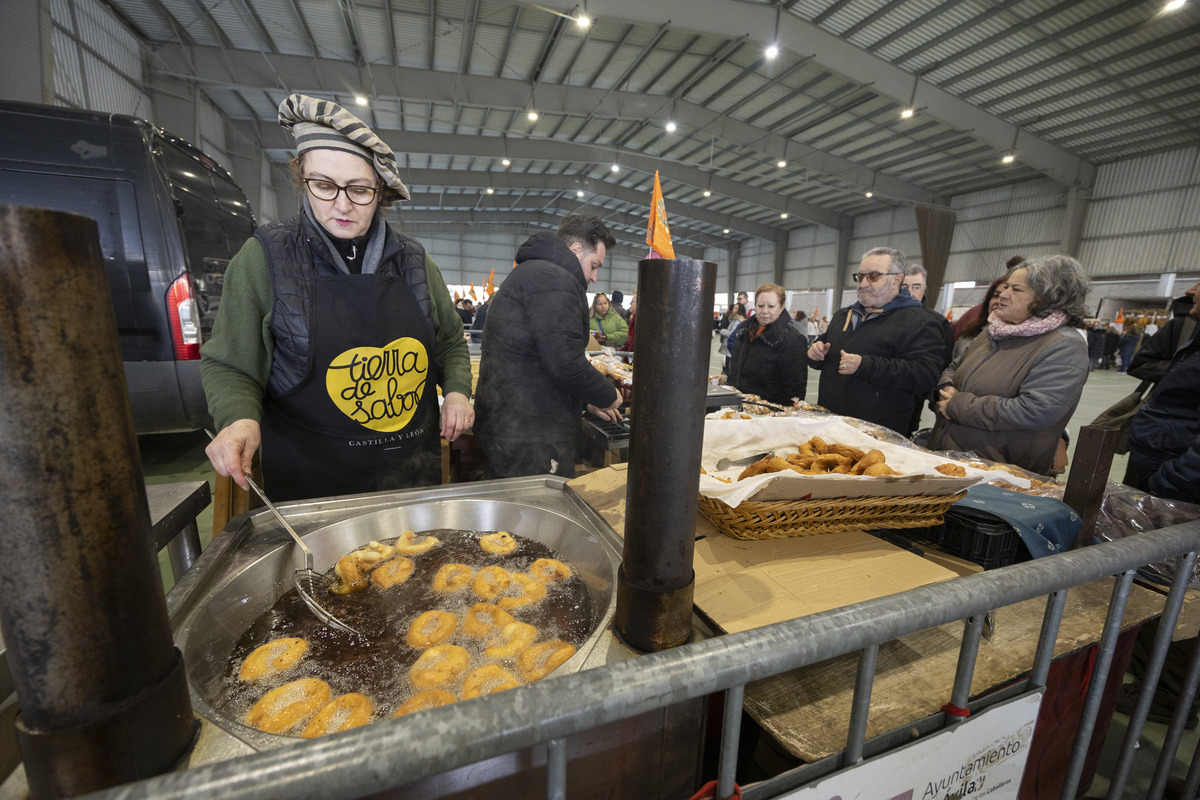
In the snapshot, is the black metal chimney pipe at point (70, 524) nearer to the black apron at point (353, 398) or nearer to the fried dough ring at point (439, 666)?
the fried dough ring at point (439, 666)

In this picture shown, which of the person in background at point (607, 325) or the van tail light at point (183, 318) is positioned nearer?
the van tail light at point (183, 318)

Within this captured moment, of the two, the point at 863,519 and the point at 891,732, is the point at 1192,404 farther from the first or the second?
the point at 891,732

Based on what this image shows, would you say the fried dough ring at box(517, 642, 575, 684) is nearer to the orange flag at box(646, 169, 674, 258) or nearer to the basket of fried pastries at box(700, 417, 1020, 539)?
the basket of fried pastries at box(700, 417, 1020, 539)

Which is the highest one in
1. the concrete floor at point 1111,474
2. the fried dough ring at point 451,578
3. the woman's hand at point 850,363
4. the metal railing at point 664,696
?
the woman's hand at point 850,363

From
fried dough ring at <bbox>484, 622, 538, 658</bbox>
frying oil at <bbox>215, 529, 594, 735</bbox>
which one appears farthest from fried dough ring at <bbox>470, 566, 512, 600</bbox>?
fried dough ring at <bbox>484, 622, 538, 658</bbox>

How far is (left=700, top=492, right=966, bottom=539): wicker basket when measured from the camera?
1.17m

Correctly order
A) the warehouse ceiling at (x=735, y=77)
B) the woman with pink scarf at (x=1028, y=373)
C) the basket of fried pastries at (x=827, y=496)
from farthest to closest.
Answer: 1. the warehouse ceiling at (x=735, y=77)
2. the woman with pink scarf at (x=1028, y=373)
3. the basket of fried pastries at (x=827, y=496)

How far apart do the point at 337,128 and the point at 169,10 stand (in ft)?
35.7

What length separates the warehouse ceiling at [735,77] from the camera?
328 inches

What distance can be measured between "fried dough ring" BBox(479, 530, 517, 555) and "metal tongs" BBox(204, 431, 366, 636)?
14.7 inches

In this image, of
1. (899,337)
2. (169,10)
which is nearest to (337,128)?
(899,337)

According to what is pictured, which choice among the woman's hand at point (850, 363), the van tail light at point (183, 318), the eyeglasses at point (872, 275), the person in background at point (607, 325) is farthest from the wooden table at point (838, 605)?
the person in background at point (607, 325)

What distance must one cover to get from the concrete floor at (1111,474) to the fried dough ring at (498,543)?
957 mm

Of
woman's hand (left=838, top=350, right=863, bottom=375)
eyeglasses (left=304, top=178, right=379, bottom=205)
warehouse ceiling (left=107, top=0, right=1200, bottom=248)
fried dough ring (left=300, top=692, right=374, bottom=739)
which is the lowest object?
fried dough ring (left=300, top=692, right=374, bottom=739)
